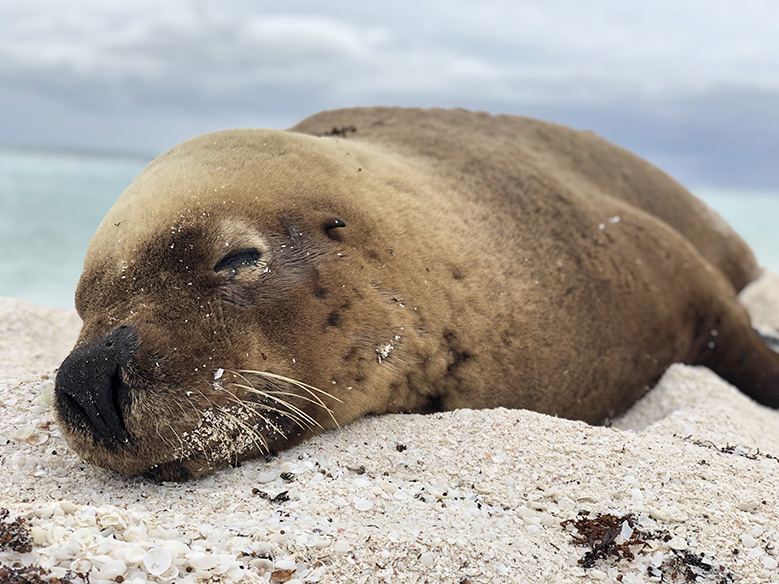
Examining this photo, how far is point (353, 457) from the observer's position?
2850 millimetres

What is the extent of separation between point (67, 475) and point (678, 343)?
3.54 meters

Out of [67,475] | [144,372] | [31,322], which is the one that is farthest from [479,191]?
[31,322]

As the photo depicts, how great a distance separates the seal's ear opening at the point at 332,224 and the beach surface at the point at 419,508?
0.79 metres

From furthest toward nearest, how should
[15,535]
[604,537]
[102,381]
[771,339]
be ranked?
[771,339], [102,381], [604,537], [15,535]

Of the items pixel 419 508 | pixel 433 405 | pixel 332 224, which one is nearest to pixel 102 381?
pixel 332 224

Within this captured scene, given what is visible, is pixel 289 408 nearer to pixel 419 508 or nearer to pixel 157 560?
pixel 419 508

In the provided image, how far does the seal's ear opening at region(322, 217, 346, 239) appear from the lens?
3057mm

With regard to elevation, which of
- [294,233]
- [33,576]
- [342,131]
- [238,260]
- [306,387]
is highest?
[342,131]

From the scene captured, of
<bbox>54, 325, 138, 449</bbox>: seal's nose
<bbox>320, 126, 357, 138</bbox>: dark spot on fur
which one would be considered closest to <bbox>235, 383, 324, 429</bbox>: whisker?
<bbox>54, 325, 138, 449</bbox>: seal's nose

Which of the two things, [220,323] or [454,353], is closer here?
[220,323]

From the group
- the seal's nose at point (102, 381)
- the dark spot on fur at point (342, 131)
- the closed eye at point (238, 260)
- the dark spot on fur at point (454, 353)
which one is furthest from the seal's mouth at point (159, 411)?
the dark spot on fur at point (342, 131)

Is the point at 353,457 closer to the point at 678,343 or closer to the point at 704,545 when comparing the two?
the point at 704,545

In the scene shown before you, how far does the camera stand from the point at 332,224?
3.06 metres

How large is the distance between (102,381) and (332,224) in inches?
41.2
